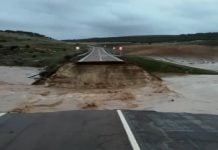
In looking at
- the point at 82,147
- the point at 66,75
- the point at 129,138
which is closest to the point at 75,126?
the point at 129,138

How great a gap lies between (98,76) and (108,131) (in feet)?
74.7

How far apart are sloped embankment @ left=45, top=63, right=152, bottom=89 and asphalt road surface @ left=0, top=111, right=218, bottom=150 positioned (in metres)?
16.7

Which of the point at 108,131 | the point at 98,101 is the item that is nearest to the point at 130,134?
the point at 108,131

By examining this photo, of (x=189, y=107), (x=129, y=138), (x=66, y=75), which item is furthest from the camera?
(x=66, y=75)

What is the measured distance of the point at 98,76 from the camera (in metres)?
35.5

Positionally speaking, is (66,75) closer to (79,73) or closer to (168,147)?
(79,73)

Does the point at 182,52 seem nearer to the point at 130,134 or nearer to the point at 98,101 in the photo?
the point at 98,101

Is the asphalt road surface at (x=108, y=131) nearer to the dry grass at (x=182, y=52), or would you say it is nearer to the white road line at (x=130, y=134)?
the white road line at (x=130, y=134)

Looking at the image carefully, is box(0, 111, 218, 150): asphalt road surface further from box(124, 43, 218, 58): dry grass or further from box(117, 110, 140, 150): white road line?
box(124, 43, 218, 58): dry grass

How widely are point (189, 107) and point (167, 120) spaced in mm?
6378

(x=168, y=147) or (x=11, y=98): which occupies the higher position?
(x=168, y=147)

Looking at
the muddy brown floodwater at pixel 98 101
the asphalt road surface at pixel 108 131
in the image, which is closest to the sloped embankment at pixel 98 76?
the muddy brown floodwater at pixel 98 101

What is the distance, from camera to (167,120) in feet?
50.2

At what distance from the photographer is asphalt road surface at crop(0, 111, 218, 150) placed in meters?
10.7
